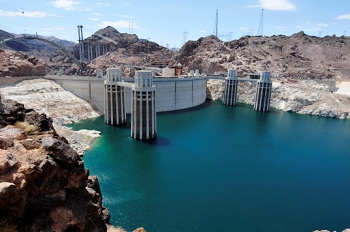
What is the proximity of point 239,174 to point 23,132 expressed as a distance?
26182mm

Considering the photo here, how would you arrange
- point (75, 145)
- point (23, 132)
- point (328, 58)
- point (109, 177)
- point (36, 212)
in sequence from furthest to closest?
point (328, 58)
point (75, 145)
point (109, 177)
point (23, 132)
point (36, 212)

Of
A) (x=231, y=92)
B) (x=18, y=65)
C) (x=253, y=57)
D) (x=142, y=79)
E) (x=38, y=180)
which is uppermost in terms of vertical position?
(x=253, y=57)

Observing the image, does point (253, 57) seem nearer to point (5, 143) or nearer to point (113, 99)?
point (113, 99)

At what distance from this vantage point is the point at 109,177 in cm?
3075

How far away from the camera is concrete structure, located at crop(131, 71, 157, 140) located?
144ft

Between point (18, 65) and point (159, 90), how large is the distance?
33823 mm

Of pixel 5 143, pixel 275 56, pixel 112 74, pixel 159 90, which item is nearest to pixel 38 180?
pixel 5 143

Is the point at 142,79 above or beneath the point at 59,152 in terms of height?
above

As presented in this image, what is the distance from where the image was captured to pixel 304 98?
2906 inches

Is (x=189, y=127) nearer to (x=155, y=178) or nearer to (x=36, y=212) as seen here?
(x=155, y=178)

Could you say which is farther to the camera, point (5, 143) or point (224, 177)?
point (224, 177)

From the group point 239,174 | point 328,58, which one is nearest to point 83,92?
point 239,174

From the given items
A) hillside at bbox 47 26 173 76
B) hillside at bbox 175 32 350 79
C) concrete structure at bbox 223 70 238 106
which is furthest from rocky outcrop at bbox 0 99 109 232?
hillside at bbox 175 32 350 79

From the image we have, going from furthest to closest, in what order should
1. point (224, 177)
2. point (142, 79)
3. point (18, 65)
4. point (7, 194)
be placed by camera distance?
1. point (18, 65)
2. point (142, 79)
3. point (224, 177)
4. point (7, 194)
